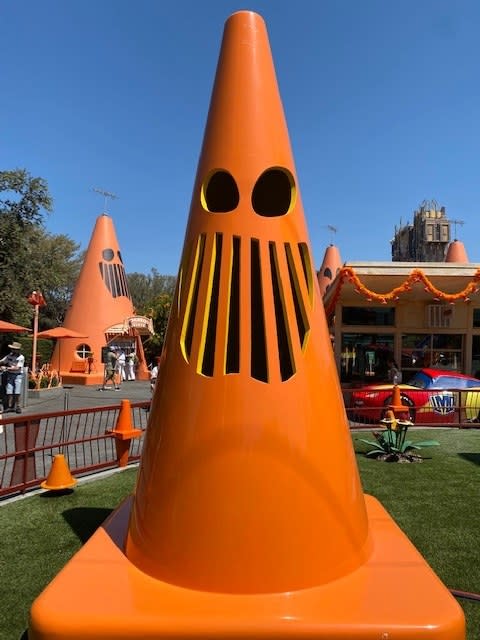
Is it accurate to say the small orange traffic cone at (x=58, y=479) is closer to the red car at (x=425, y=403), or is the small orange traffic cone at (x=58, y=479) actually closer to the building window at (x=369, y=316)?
the red car at (x=425, y=403)

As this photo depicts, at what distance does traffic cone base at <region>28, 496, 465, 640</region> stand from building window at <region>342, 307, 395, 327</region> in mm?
13792

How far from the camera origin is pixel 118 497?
629 cm

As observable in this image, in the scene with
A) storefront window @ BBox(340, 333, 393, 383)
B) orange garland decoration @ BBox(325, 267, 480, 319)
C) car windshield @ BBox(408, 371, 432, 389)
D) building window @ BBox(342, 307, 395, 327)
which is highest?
orange garland decoration @ BBox(325, 267, 480, 319)

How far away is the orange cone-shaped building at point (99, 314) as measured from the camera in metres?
25.8

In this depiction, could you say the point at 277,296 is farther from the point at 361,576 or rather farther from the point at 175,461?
the point at 361,576

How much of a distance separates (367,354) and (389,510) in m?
10.6

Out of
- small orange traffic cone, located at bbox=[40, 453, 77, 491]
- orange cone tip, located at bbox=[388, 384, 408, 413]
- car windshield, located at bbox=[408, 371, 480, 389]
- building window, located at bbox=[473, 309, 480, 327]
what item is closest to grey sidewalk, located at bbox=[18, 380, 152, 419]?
small orange traffic cone, located at bbox=[40, 453, 77, 491]

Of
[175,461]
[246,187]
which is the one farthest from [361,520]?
[246,187]

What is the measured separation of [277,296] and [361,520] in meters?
1.36

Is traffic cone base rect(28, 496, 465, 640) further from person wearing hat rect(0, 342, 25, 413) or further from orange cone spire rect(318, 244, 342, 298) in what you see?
orange cone spire rect(318, 244, 342, 298)

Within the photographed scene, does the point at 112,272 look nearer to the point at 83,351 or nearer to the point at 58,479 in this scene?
the point at 83,351

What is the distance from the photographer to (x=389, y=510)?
5.82 metres

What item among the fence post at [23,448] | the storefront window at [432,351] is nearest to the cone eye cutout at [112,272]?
the storefront window at [432,351]

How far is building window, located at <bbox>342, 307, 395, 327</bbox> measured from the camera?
15953 millimetres
